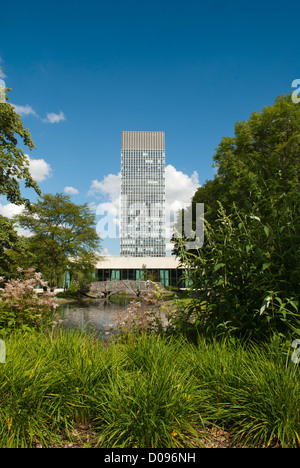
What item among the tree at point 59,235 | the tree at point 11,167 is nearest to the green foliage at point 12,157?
the tree at point 11,167

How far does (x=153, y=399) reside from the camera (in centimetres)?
251

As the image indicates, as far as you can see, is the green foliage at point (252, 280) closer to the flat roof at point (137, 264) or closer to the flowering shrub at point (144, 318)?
the flowering shrub at point (144, 318)

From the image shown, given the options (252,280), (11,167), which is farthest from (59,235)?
(252,280)

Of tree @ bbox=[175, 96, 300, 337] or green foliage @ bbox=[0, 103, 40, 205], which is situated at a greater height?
green foliage @ bbox=[0, 103, 40, 205]

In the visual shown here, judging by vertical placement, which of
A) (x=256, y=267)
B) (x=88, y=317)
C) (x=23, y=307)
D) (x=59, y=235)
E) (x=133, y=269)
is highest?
(x=59, y=235)

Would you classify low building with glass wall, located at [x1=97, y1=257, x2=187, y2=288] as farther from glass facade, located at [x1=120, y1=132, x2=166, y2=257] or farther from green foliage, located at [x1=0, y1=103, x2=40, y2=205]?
glass facade, located at [x1=120, y1=132, x2=166, y2=257]

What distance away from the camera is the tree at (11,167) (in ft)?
46.3

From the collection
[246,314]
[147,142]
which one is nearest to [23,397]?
[246,314]

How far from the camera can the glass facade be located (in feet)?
489

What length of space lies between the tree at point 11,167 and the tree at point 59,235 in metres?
16.7

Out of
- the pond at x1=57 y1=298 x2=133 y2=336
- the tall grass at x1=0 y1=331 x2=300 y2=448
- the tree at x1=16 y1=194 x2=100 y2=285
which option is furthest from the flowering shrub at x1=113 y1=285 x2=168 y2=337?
the tree at x1=16 y1=194 x2=100 y2=285

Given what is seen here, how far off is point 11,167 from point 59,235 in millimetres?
19598

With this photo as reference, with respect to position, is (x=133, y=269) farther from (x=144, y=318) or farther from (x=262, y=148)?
(x=144, y=318)

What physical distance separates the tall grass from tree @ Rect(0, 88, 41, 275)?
12.0m
